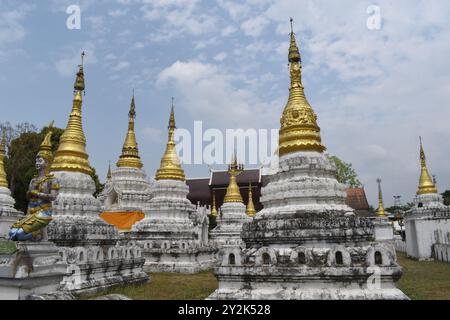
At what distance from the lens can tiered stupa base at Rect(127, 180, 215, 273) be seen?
1914cm

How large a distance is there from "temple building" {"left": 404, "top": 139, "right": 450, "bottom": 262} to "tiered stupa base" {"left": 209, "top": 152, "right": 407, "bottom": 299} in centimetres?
1729

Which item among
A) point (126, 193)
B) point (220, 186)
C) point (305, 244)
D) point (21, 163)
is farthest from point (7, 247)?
point (220, 186)

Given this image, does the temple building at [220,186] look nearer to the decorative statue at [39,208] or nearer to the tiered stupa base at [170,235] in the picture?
the tiered stupa base at [170,235]

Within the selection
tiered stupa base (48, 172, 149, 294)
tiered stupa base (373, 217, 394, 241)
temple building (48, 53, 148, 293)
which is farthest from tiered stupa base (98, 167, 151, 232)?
tiered stupa base (373, 217, 394, 241)

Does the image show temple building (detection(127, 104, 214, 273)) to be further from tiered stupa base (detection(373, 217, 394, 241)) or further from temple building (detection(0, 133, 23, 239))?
tiered stupa base (detection(373, 217, 394, 241))

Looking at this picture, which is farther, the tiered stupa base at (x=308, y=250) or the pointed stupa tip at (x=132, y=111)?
the pointed stupa tip at (x=132, y=111)

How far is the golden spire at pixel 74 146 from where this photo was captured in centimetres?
1475

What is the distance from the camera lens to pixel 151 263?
19.3 m

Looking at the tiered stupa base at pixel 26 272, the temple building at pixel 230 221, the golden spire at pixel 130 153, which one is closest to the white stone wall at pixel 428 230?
the temple building at pixel 230 221

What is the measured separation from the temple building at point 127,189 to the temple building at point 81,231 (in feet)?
30.2
